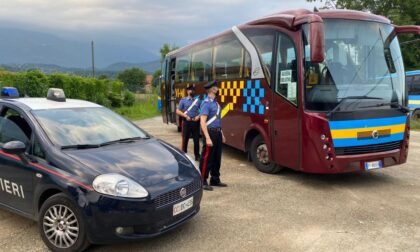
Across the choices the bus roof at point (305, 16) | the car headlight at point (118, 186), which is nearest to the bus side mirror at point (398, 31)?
the bus roof at point (305, 16)

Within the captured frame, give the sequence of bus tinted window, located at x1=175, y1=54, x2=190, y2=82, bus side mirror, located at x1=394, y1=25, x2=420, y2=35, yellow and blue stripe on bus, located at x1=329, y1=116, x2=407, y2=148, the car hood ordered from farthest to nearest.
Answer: bus tinted window, located at x1=175, y1=54, x2=190, y2=82 < bus side mirror, located at x1=394, y1=25, x2=420, y2=35 < yellow and blue stripe on bus, located at x1=329, y1=116, x2=407, y2=148 < the car hood

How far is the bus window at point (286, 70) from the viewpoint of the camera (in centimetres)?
592

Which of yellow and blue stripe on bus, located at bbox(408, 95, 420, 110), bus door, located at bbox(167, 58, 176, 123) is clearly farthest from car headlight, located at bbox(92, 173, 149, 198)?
yellow and blue stripe on bus, located at bbox(408, 95, 420, 110)

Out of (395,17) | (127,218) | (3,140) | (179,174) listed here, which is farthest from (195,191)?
(395,17)

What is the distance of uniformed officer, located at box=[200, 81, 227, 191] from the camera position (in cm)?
571

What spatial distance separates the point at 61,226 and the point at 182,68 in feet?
28.2

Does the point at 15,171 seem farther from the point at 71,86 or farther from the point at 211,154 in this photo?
the point at 71,86

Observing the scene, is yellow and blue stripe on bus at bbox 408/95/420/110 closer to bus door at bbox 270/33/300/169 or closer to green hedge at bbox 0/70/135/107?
bus door at bbox 270/33/300/169

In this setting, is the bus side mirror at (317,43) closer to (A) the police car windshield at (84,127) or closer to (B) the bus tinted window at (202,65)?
→ (A) the police car windshield at (84,127)

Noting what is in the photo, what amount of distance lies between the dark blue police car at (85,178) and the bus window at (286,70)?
245 cm

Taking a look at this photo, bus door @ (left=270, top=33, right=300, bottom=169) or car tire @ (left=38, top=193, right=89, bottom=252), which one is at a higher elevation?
bus door @ (left=270, top=33, right=300, bottom=169)

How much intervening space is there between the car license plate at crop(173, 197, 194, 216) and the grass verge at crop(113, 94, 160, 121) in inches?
624

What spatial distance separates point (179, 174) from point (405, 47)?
90.1 ft

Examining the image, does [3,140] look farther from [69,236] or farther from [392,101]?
[392,101]
